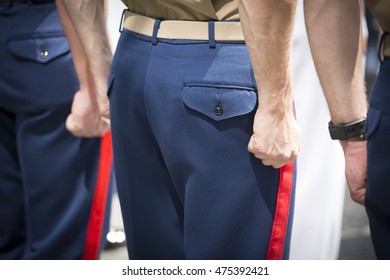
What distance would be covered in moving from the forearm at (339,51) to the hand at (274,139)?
0.58ft

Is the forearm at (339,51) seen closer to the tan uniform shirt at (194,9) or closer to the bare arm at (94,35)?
the tan uniform shirt at (194,9)

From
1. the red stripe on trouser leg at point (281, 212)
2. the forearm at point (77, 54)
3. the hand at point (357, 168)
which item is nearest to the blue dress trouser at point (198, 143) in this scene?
the red stripe on trouser leg at point (281, 212)

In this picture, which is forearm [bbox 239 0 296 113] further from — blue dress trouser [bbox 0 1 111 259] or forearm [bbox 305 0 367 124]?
blue dress trouser [bbox 0 1 111 259]

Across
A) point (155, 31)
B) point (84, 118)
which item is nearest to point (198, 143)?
point (155, 31)

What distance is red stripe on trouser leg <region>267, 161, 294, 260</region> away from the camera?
64.9 inches

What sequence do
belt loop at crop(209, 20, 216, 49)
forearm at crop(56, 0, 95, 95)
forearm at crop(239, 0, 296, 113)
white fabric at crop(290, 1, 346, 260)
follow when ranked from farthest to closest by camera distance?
white fabric at crop(290, 1, 346, 260) < forearm at crop(56, 0, 95, 95) < belt loop at crop(209, 20, 216, 49) < forearm at crop(239, 0, 296, 113)

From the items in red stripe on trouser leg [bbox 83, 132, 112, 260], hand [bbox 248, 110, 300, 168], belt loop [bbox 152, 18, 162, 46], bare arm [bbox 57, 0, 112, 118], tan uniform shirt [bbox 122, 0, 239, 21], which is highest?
tan uniform shirt [bbox 122, 0, 239, 21]

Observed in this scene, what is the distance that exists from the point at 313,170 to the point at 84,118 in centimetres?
76

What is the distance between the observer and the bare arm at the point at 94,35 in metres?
2.00

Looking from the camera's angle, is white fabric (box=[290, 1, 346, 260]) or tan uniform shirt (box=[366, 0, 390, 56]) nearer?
tan uniform shirt (box=[366, 0, 390, 56])

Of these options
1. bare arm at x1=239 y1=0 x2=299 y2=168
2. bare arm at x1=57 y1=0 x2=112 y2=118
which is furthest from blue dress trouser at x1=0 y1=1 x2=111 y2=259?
bare arm at x1=239 y1=0 x2=299 y2=168

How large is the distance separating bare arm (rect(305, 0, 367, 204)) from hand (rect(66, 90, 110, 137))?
0.78 metres

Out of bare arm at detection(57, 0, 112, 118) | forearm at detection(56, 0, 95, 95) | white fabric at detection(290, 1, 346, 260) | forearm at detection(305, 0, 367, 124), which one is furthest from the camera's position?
white fabric at detection(290, 1, 346, 260)
